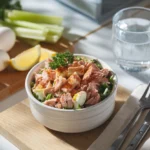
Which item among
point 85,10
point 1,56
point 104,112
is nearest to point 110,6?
point 85,10

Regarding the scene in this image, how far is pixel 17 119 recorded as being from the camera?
111 cm

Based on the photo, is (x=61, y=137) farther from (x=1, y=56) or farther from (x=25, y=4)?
(x=25, y=4)

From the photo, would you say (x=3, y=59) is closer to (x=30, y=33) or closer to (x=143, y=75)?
(x=30, y=33)

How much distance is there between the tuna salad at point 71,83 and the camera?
3.27 feet

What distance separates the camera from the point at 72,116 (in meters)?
1.00

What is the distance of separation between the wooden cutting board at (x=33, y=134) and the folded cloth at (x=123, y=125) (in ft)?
0.09

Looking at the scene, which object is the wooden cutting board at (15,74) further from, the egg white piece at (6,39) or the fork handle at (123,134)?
the fork handle at (123,134)

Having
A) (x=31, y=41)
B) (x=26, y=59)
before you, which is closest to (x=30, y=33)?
(x=31, y=41)

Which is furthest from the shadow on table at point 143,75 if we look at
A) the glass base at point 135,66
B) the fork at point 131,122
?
the fork at point 131,122

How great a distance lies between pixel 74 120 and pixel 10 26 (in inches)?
24.7

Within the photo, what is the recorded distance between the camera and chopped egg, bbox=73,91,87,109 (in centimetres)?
98

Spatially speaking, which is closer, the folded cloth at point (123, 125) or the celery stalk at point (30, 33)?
the folded cloth at point (123, 125)

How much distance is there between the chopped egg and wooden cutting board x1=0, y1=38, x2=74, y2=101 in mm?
318

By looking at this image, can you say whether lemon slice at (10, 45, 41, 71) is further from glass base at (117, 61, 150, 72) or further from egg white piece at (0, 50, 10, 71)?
glass base at (117, 61, 150, 72)
